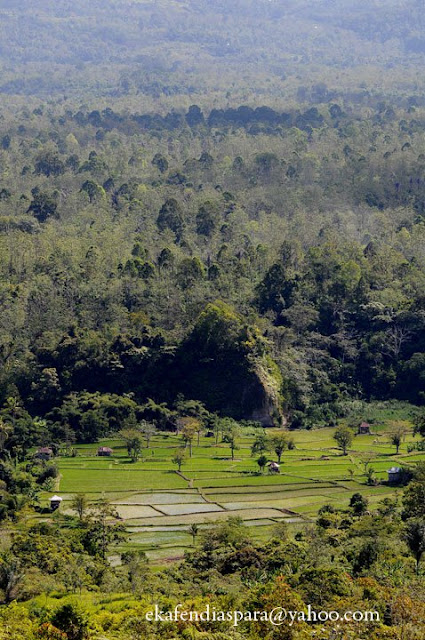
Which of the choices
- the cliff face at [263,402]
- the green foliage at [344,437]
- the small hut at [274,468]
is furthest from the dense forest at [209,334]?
the small hut at [274,468]

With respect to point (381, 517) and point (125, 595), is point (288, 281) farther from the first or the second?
point (125, 595)

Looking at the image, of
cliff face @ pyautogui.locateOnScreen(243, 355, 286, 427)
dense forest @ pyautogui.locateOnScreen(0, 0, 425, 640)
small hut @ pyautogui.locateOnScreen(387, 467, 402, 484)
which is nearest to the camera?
dense forest @ pyautogui.locateOnScreen(0, 0, 425, 640)

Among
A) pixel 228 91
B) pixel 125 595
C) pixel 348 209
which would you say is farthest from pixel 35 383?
pixel 228 91

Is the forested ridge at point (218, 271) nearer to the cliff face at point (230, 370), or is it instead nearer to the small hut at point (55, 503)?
the cliff face at point (230, 370)

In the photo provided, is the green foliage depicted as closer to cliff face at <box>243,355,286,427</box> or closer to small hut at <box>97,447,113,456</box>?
cliff face at <box>243,355,286,427</box>

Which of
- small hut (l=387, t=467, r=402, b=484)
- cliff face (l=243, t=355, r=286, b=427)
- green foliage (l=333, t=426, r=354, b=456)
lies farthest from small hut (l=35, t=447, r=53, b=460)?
small hut (l=387, t=467, r=402, b=484)

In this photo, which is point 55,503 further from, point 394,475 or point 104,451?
point 394,475
